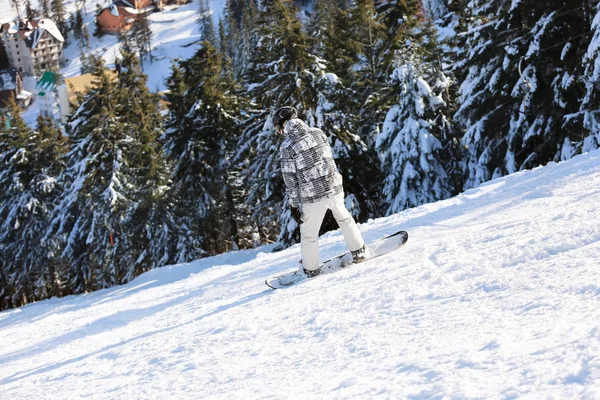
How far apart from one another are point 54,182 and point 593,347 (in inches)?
1343

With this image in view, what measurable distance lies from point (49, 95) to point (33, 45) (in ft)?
103

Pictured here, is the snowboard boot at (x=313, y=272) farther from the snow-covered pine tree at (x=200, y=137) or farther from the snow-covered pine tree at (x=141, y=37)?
the snow-covered pine tree at (x=141, y=37)

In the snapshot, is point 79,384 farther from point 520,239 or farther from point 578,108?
point 578,108

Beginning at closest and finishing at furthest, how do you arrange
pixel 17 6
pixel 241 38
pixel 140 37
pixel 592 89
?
1. pixel 592 89
2. pixel 241 38
3. pixel 140 37
4. pixel 17 6

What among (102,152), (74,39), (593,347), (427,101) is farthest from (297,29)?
(74,39)

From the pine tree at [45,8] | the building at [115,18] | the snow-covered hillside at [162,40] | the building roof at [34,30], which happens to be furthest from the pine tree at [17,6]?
the building at [115,18]

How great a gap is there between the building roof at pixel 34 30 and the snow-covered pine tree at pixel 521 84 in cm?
15539

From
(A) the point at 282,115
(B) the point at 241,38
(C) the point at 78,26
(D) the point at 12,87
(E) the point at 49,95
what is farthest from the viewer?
(C) the point at 78,26

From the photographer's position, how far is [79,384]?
188 inches

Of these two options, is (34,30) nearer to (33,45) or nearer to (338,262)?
(33,45)

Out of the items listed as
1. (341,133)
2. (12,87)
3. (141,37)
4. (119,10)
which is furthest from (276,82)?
(119,10)

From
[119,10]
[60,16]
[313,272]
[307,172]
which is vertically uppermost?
[60,16]

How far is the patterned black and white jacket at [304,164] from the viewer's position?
6488 millimetres

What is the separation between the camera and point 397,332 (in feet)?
13.1
